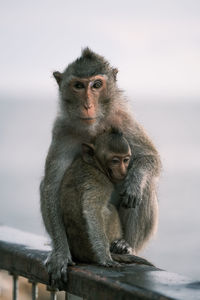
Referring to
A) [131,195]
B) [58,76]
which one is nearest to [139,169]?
[131,195]

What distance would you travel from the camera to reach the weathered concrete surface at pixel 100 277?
2910 millimetres

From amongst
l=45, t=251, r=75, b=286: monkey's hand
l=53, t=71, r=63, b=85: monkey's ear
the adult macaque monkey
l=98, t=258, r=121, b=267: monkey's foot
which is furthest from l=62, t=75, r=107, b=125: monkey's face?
l=98, t=258, r=121, b=267: monkey's foot

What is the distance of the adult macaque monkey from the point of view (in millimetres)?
4953

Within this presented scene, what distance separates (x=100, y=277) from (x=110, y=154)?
155 cm

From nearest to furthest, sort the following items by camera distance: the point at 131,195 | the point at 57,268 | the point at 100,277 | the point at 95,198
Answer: the point at 100,277 → the point at 57,268 → the point at 95,198 → the point at 131,195

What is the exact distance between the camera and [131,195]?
488 cm

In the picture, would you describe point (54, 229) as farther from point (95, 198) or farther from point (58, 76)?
point (58, 76)

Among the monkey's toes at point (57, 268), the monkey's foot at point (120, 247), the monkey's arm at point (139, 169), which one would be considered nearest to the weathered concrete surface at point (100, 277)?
the monkey's toes at point (57, 268)

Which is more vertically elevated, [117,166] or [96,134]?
[96,134]

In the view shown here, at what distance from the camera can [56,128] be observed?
523cm

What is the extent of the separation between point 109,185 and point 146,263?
3.04 feet

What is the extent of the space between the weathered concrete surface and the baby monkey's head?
75cm

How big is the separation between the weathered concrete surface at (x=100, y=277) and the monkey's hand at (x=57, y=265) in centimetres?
5

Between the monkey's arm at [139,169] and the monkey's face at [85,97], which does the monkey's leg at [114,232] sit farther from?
the monkey's face at [85,97]
